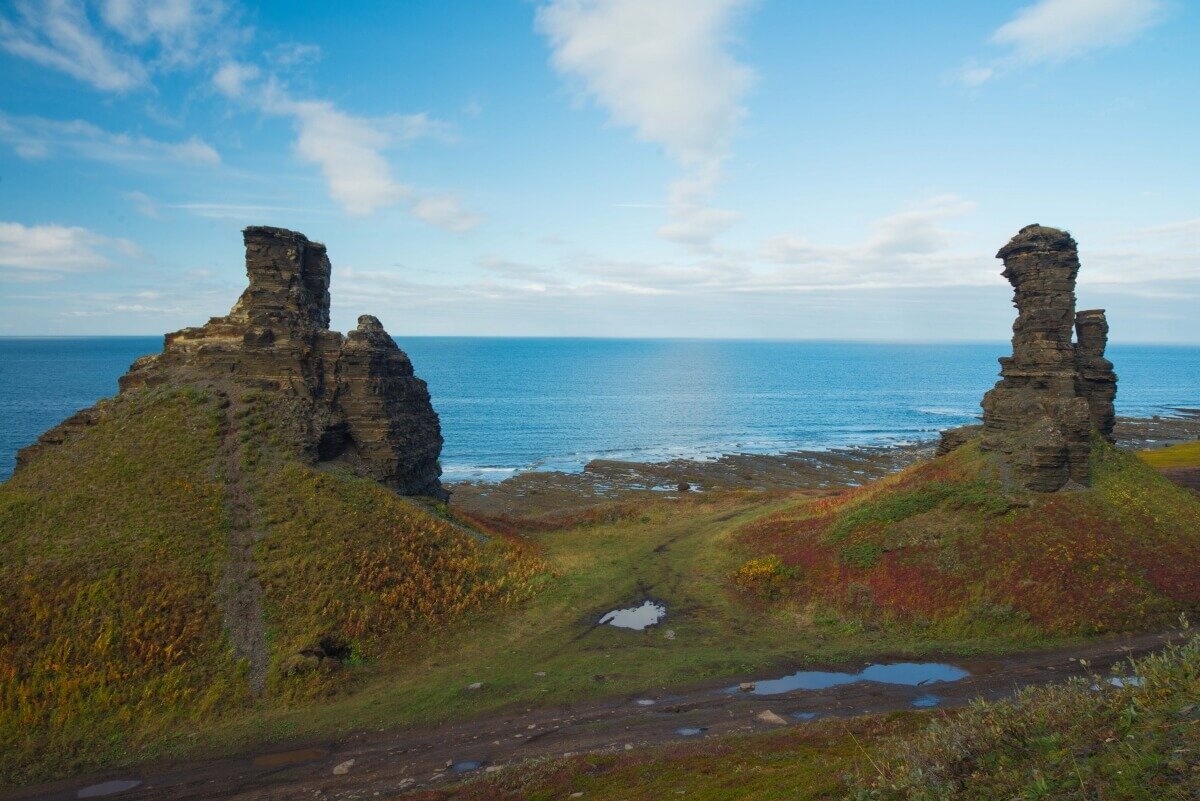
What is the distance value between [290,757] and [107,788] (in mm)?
5345

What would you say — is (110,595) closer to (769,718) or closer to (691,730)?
(691,730)

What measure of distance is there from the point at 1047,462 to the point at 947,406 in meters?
143

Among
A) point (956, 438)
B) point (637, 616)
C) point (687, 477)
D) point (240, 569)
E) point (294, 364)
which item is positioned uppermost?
point (294, 364)

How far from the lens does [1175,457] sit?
80.0m

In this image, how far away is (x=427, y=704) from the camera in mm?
25953

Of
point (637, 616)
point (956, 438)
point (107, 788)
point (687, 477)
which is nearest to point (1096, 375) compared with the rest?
point (956, 438)

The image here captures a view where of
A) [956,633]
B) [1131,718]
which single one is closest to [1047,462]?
[956,633]

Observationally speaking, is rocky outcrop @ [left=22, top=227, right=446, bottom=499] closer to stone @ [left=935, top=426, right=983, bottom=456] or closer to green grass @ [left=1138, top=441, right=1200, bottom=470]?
stone @ [left=935, top=426, right=983, bottom=456]

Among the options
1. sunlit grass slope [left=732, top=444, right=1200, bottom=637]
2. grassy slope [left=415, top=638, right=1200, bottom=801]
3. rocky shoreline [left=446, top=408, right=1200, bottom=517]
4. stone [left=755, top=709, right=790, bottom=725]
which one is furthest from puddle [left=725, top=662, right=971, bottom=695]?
rocky shoreline [left=446, top=408, right=1200, bottom=517]

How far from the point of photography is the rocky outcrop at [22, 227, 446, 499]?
137ft

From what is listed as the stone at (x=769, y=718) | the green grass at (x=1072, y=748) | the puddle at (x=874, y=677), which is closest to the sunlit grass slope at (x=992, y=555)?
the puddle at (x=874, y=677)

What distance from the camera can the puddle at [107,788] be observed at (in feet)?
68.4

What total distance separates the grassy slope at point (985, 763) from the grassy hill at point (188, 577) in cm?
1244

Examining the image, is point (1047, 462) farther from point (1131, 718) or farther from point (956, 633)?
point (1131, 718)
